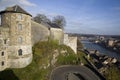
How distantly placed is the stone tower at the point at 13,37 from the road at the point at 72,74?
699cm

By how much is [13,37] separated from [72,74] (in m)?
13.6

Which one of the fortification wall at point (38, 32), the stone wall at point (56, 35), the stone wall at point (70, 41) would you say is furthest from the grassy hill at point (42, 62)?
the stone wall at point (70, 41)

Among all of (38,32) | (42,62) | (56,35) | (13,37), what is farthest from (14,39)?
(56,35)

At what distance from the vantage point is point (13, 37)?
27.0 m

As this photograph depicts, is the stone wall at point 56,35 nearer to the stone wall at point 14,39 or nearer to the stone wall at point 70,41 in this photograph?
the stone wall at point 70,41

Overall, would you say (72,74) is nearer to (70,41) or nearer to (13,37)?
(13,37)

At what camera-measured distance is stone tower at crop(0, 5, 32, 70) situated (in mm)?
26219

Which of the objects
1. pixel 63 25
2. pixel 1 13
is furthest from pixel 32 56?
pixel 63 25

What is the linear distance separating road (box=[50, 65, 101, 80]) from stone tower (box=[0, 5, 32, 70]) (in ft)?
22.9

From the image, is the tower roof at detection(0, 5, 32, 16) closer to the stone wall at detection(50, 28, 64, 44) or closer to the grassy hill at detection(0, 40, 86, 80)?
the grassy hill at detection(0, 40, 86, 80)

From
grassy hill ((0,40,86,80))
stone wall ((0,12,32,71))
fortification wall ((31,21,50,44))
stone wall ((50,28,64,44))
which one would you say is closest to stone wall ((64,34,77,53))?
stone wall ((50,28,64,44))

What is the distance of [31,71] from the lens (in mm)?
27750

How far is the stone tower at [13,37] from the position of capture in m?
26.2

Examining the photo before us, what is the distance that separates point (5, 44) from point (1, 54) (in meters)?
1.81
